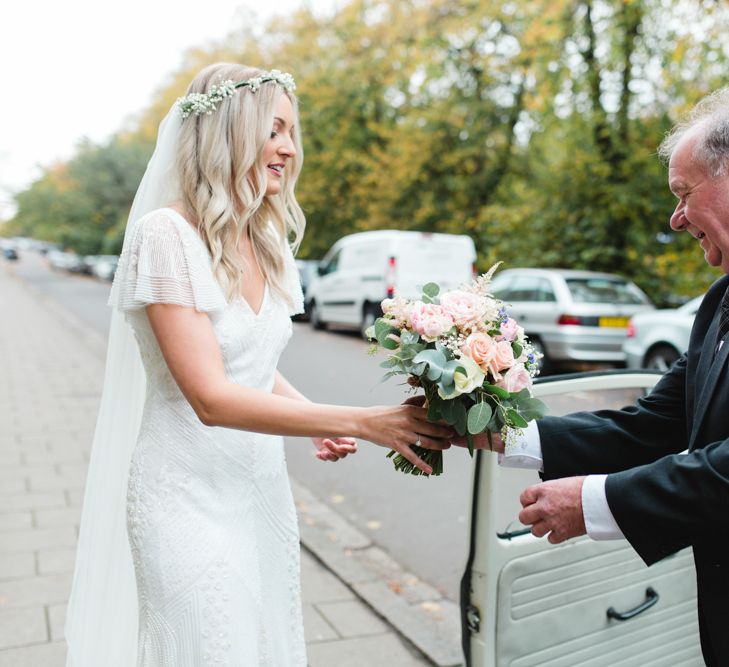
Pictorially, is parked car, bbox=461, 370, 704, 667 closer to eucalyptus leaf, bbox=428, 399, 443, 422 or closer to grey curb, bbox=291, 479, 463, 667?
eucalyptus leaf, bbox=428, 399, 443, 422

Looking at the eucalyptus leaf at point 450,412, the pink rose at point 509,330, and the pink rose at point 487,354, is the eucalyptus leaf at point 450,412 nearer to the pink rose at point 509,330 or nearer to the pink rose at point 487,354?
the pink rose at point 487,354

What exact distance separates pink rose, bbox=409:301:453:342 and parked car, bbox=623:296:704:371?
754cm

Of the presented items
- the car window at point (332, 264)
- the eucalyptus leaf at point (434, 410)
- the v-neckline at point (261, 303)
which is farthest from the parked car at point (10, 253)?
the eucalyptus leaf at point (434, 410)

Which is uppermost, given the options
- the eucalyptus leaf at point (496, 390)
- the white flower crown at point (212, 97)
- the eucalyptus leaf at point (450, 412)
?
the white flower crown at point (212, 97)

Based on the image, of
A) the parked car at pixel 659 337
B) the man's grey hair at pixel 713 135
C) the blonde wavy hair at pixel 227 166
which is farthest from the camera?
the parked car at pixel 659 337

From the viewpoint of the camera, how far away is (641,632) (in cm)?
254

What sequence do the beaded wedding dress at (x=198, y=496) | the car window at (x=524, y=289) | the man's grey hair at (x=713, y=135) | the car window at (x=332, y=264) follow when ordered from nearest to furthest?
the man's grey hair at (x=713, y=135), the beaded wedding dress at (x=198, y=496), the car window at (x=524, y=289), the car window at (x=332, y=264)

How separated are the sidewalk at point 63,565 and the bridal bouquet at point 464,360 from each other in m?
1.91

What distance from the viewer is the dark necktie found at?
196 cm

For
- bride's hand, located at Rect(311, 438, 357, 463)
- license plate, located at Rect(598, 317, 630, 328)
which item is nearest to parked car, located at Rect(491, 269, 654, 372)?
license plate, located at Rect(598, 317, 630, 328)

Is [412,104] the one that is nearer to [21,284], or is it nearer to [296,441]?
[296,441]

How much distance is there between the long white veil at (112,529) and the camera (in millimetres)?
2471

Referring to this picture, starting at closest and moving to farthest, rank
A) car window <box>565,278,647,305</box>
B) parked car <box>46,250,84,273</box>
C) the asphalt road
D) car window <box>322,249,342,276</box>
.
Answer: the asphalt road < car window <box>565,278,647,305</box> < car window <box>322,249,342,276</box> < parked car <box>46,250,84,273</box>

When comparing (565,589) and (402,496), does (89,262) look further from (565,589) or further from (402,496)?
(565,589)
